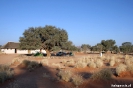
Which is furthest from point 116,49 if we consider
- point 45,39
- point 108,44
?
point 45,39

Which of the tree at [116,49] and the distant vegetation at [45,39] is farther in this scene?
the tree at [116,49]

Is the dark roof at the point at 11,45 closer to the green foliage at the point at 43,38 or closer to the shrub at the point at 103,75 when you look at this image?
the green foliage at the point at 43,38

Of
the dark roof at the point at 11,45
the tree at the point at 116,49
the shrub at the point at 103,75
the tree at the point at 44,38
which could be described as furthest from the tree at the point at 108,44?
the shrub at the point at 103,75

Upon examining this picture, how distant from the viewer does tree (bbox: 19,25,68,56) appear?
42312mm

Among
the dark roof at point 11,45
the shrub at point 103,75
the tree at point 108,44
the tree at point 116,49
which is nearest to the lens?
the shrub at point 103,75

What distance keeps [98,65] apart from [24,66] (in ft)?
28.6

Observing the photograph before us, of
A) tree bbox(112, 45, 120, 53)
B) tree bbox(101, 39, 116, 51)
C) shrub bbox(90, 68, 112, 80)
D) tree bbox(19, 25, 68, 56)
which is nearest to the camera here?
shrub bbox(90, 68, 112, 80)

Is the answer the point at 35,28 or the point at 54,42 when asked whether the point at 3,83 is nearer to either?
the point at 54,42

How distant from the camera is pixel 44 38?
43.2 m

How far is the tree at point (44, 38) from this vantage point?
1666 inches

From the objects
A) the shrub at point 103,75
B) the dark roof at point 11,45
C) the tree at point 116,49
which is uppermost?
the dark roof at point 11,45

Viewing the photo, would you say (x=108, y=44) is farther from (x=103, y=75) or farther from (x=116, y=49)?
(x=103, y=75)

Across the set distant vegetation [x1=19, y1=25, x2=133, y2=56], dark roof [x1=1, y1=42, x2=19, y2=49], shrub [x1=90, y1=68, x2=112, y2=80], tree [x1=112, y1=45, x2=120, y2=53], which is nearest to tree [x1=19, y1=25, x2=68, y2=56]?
distant vegetation [x1=19, y1=25, x2=133, y2=56]

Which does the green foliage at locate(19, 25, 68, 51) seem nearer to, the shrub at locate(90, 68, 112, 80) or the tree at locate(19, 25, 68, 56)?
the tree at locate(19, 25, 68, 56)
